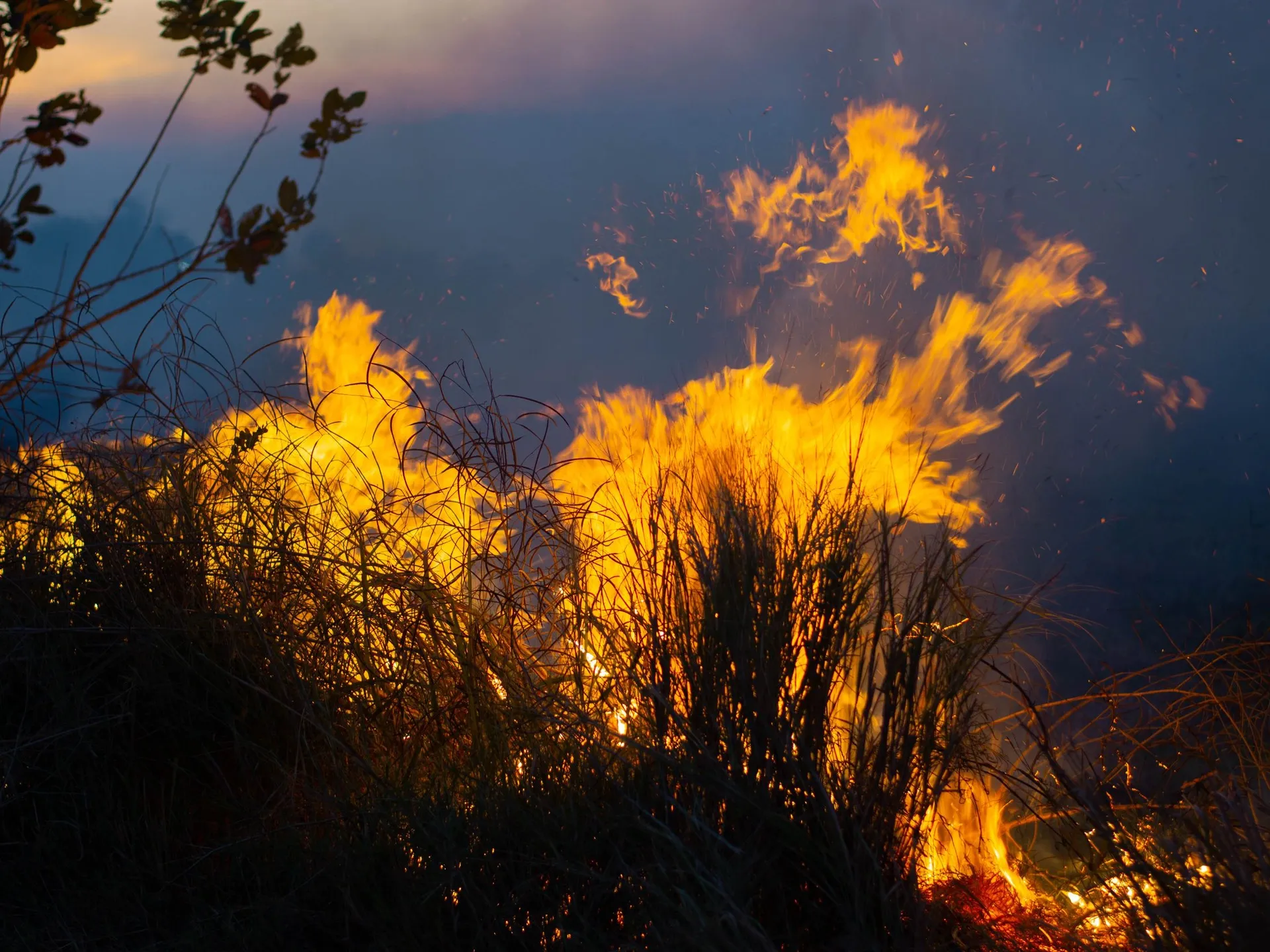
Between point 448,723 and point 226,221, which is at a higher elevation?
point 226,221

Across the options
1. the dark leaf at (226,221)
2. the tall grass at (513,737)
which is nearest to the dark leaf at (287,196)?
the dark leaf at (226,221)

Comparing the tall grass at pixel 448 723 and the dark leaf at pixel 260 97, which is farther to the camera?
the dark leaf at pixel 260 97

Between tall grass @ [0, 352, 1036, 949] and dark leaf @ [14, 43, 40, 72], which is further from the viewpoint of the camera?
dark leaf @ [14, 43, 40, 72]

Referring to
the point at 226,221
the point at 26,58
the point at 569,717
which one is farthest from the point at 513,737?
the point at 26,58

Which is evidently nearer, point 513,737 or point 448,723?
point 513,737

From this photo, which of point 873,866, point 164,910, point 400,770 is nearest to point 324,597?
point 400,770

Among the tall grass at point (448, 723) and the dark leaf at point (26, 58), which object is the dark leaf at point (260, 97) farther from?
the tall grass at point (448, 723)

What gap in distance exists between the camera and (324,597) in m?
3.30

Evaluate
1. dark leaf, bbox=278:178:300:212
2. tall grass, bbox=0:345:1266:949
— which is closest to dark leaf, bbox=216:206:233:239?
dark leaf, bbox=278:178:300:212

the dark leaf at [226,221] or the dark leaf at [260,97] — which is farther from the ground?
the dark leaf at [260,97]

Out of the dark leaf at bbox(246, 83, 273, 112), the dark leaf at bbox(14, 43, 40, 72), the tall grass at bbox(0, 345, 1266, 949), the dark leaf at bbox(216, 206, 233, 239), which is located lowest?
the tall grass at bbox(0, 345, 1266, 949)

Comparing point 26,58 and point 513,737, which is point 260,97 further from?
point 513,737

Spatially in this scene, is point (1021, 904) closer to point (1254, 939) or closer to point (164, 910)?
point (1254, 939)

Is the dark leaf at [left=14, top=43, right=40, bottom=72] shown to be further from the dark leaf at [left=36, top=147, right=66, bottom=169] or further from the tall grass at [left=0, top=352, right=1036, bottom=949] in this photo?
the tall grass at [left=0, top=352, right=1036, bottom=949]
